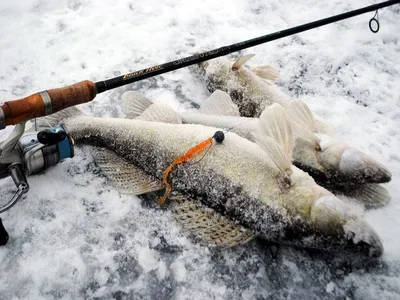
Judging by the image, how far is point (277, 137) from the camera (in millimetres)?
2195

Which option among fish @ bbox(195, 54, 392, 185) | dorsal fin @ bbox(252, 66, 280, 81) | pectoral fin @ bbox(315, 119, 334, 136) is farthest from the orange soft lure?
dorsal fin @ bbox(252, 66, 280, 81)

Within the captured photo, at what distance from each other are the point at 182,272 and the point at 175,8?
9.66 ft

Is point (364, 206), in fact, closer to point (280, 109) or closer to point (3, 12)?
point (280, 109)

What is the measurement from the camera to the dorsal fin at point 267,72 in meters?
3.11

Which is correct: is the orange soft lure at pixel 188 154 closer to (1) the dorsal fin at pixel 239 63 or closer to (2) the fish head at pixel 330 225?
(2) the fish head at pixel 330 225

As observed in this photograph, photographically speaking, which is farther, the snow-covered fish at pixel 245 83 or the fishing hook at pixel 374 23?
the fishing hook at pixel 374 23

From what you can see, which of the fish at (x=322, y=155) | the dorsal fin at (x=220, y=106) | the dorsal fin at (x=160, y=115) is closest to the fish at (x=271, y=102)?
the fish at (x=322, y=155)

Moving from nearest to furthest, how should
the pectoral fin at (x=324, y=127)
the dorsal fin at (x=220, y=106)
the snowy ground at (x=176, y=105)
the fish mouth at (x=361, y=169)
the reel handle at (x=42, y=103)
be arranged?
1. the reel handle at (x=42, y=103)
2. the snowy ground at (x=176, y=105)
3. the fish mouth at (x=361, y=169)
4. the pectoral fin at (x=324, y=127)
5. the dorsal fin at (x=220, y=106)

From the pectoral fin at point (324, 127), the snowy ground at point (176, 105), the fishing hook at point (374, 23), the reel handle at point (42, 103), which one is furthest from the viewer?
the fishing hook at point (374, 23)

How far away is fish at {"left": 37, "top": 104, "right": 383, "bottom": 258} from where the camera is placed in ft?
6.46

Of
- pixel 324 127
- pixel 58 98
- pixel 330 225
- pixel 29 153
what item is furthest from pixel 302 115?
pixel 29 153

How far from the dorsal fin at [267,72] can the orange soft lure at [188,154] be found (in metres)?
1.03

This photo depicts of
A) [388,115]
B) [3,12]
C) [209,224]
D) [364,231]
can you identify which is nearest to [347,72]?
[388,115]

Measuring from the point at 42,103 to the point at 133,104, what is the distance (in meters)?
1.05
